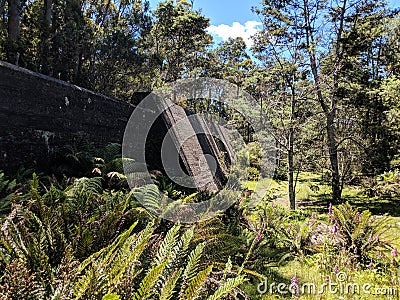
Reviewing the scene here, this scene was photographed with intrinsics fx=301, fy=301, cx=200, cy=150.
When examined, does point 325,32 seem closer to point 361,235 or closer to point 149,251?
point 361,235

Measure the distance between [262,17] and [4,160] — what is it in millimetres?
7323

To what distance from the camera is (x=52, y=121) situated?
4.49 metres

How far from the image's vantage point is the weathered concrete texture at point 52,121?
3785mm

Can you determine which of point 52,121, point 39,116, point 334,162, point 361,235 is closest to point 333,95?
point 334,162

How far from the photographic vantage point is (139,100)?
7414mm

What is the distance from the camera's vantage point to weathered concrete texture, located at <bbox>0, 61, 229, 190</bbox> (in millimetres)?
3785

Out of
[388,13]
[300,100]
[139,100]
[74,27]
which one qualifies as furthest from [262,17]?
[74,27]

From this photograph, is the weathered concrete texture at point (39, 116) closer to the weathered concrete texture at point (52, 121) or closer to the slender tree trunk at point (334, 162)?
the weathered concrete texture at point (52, 121)

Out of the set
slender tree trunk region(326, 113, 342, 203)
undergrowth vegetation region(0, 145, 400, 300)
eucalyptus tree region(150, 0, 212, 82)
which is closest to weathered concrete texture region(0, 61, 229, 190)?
undergrowth vegetation region(0, 145, 400, 300)

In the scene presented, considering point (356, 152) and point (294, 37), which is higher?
point (294, 37)

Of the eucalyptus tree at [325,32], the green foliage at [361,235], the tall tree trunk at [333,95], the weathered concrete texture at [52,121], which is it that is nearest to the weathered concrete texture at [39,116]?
the weathered concrete texture at [52,121]

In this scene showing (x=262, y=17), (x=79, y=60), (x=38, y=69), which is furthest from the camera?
(x=79, y=60)

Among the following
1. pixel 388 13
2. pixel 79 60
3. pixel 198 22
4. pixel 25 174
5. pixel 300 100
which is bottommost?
pixel 25 174

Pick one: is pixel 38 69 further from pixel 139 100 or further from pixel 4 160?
pixel 4 160
